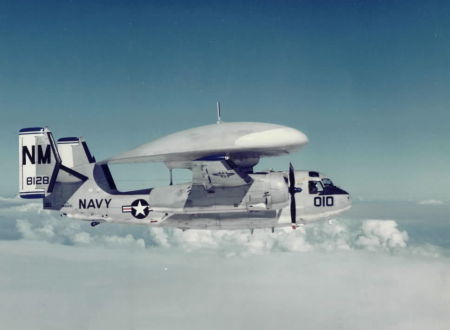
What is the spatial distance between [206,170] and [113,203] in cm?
579

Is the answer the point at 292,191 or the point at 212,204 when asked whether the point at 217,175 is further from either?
the point at 292,191

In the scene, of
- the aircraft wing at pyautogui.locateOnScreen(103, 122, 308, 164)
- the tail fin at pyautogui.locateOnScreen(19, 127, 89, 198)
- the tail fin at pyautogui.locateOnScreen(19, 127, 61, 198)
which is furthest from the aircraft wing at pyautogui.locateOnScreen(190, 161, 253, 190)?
the tail fin at pyautogui.locateOnScreen(19, 127, 61, 198)

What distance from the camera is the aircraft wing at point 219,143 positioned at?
16594 mm

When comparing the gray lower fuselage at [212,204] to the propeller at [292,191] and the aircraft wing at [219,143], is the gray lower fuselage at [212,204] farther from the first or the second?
the aircraft wing at [219,143]

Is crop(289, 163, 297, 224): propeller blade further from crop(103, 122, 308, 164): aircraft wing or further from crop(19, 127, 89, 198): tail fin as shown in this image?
crop(19, 127, 89, 198): tail fin

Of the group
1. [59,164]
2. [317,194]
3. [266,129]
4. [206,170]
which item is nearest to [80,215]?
[59,164]

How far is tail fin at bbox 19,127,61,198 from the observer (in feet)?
67.9

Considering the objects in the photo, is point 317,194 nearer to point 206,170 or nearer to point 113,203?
point 206,170

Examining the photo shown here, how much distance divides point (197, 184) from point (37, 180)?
8.33m

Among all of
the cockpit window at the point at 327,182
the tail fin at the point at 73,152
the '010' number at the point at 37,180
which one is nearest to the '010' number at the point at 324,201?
the cockpit window at the point at 327,182

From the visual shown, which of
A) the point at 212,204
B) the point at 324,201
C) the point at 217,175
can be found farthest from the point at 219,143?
the point at 324,201

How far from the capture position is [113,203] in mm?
20578

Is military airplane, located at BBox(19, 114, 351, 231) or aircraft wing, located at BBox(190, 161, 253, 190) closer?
military airplane, located at BBox(19, 114, 351, 231)

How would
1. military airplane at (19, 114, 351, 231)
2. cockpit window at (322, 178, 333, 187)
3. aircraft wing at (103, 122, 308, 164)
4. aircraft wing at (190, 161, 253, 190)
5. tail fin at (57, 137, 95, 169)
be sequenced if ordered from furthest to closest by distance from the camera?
tail fin at (57, 137, 95, 169) < cockpit window at (322, 178, 333, 187) < aircraft wing at (190, 161, 253, 190) < military airplane at (19, 114, 351, 231) < aircraft wing at (103, 122, 308, 164)
